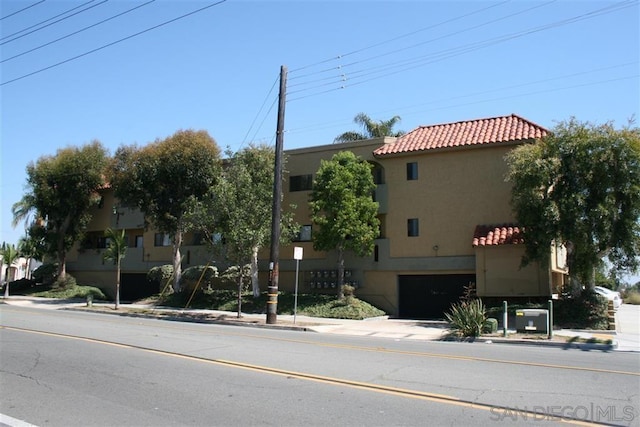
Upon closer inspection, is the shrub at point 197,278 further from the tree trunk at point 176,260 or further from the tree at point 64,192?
the tree at point 64,192

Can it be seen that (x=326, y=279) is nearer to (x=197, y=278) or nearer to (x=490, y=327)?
(x=197, y=278)

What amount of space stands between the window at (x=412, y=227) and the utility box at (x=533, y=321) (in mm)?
9061

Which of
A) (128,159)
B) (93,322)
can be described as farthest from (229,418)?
(128,159)

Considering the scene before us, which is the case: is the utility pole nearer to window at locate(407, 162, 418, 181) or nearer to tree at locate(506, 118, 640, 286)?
window at locate(407, 162, 418, 181)

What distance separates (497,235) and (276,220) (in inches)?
374

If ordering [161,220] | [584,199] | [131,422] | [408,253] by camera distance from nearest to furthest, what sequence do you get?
1. [131,422]
2. [584,199]
3. [408,253]
4. [161,220]

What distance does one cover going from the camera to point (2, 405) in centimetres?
749

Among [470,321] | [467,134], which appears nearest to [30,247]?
[467,134]

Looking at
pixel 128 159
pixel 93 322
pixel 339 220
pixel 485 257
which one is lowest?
pixel 93 322

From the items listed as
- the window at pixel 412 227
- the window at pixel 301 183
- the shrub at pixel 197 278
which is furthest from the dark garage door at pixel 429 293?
the shrub at pixel 197 278

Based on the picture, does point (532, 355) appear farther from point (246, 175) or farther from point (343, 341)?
point (246, 175)

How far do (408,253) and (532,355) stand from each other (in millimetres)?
13278

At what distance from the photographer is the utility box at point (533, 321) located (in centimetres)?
1683

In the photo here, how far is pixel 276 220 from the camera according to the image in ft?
71.2
